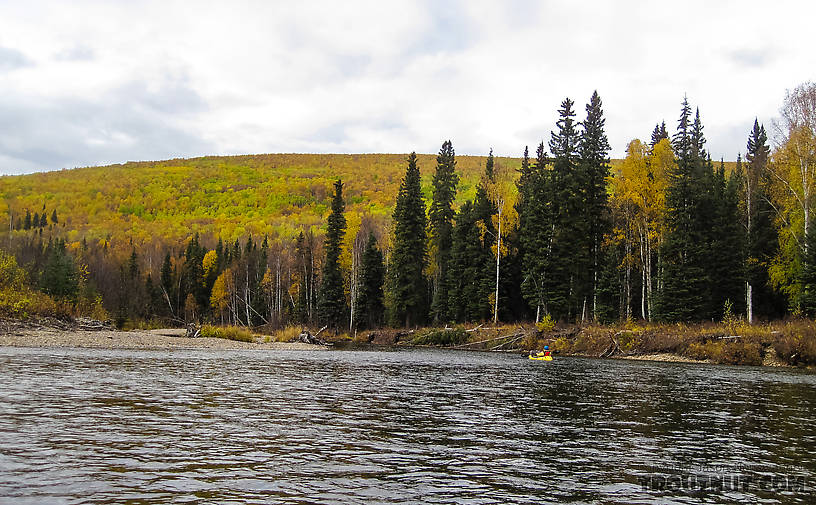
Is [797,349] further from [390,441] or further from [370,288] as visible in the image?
[370,288]

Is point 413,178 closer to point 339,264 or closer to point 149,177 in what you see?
point 339,264

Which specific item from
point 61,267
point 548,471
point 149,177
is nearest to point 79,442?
point 548,471

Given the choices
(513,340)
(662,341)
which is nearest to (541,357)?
(662,341)

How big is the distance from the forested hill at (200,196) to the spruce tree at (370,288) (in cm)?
5841

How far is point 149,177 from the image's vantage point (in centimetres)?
17975

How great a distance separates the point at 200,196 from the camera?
169 meters

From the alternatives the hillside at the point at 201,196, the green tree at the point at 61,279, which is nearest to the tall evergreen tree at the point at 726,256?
the green tree at the point at 61,279

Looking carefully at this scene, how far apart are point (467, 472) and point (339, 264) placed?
62.5 metres

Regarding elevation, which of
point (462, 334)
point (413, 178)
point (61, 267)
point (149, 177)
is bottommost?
point (462, 334)

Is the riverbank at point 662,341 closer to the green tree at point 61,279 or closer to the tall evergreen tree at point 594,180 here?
the tall evergreen tree at point 594,180

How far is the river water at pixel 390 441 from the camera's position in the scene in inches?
307

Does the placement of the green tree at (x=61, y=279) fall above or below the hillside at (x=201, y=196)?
below

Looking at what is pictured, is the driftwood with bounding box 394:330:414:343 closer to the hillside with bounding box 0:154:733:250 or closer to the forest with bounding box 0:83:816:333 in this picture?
the forest with bounding box 0:83:816:333

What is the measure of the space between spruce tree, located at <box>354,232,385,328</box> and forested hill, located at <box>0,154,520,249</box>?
192ft
